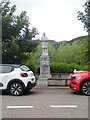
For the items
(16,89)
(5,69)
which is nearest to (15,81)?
(16,89)

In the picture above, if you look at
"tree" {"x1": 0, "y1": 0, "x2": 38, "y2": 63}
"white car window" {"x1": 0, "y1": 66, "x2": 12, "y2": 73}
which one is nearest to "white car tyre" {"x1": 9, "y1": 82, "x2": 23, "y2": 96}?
"white car window" {"x1": 0, "y1": 66, "x2": 12, "y2": 73}

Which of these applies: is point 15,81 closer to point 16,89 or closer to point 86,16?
point 16,89

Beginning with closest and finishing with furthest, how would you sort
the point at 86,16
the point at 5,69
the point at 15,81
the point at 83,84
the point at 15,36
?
the point at 83,84 → the point at 15,81 → the point at 5,69 → the point at 86,16 → the point at 15,36

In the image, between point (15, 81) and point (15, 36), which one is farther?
point (15, 36)

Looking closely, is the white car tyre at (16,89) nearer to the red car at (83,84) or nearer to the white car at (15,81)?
the white car at (15,81)

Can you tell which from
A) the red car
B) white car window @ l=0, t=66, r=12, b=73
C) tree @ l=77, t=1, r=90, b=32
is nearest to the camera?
the red car

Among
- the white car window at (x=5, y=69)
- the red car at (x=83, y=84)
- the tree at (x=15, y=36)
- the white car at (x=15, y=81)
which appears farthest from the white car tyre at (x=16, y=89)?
the tree at (x=15, y=36)

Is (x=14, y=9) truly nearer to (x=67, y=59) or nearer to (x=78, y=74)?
(x=78, y=74)

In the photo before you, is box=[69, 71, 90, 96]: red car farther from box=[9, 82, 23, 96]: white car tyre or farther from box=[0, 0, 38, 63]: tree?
box=[0, 0, 38, 63]: tree

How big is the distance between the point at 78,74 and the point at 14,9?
964cm

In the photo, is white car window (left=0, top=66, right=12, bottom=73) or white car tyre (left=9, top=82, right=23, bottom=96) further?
white car window (left=0, top=66, right=12, bottom=73)

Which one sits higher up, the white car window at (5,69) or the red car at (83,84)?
the white car window at (5,69)

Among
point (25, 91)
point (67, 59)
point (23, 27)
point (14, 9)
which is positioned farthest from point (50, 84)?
point (67, 59)

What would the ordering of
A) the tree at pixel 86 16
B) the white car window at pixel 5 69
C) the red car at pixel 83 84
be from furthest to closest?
the tree at pixel 86 16 < the white car window at pixel 5 69 < the red car at pixel 83 84
